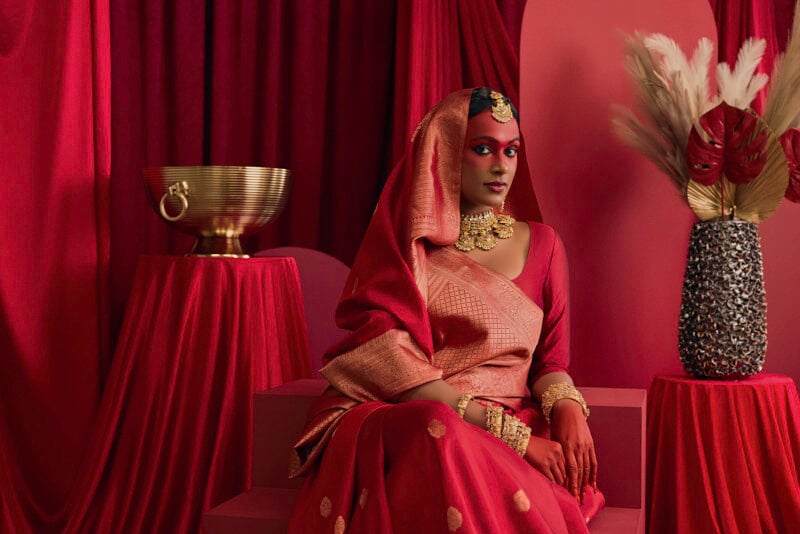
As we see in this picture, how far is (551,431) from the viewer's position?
80.2 inches

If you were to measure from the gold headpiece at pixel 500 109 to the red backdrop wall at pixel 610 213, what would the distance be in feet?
1.96

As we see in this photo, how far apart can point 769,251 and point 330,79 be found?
5.14 feet

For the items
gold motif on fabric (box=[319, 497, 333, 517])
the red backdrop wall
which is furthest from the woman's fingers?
the red backdrop wall

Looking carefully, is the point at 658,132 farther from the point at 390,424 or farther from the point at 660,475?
the point at 390,424

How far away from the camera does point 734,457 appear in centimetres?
241

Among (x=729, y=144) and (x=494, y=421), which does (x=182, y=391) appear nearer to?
(x=494, y=421)

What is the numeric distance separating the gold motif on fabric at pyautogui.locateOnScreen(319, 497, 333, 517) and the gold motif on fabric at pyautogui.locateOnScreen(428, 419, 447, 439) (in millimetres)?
267

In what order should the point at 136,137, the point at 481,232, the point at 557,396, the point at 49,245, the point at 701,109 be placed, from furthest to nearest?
the point at 136,137
the point at 49,245
the point at 701,109
the point at 481,232
the point at 557,396

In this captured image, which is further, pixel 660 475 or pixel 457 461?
pixel 660 475

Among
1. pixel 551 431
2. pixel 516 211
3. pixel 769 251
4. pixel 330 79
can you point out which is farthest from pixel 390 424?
pixel 330 79

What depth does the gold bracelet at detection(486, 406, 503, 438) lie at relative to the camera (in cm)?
190

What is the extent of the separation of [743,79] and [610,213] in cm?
51

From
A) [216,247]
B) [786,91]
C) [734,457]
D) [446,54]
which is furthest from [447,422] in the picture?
[446,54]

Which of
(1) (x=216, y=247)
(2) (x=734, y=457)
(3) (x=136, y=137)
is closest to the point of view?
(2) (x=734, y=457)
